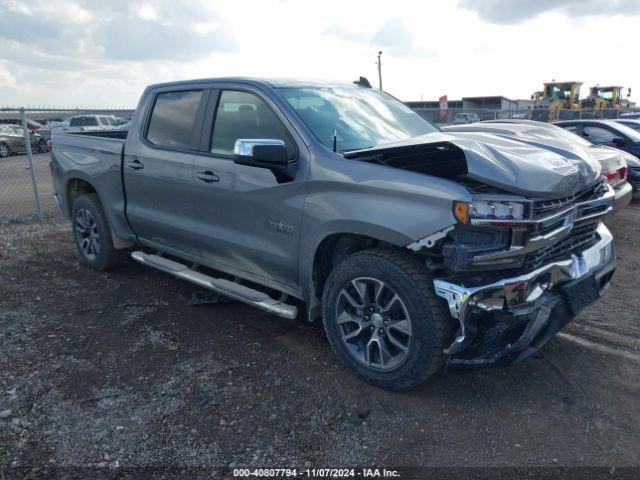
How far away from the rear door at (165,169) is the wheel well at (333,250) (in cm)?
134

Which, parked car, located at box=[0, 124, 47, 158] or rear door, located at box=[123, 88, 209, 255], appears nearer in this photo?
rear door, located at box=[123, 88, 209, 255]

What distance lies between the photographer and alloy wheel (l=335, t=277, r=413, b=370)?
323 cm

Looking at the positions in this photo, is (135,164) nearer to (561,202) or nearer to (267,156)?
(267,156)

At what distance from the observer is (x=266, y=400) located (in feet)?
11.0

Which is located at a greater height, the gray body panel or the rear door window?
→ the rear door window

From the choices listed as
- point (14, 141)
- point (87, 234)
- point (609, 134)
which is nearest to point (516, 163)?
point (87, 234)

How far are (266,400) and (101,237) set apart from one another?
3207 mm

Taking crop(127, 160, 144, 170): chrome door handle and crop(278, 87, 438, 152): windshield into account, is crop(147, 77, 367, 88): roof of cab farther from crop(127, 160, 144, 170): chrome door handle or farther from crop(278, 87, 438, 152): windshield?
crop(127, 160, 144, 170): chrome door handle

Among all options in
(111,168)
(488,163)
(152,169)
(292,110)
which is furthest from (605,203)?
(111,168)

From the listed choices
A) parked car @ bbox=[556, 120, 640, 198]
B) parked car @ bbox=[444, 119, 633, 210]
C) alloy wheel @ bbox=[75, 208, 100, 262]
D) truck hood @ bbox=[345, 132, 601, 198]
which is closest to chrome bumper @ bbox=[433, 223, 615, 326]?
truck hood @ bbox=[345, 132, 601, 198]

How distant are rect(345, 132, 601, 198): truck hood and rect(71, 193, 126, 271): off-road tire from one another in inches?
129

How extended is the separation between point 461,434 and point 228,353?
5.85 ft

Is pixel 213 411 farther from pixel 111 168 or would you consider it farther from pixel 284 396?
pixel 111 168

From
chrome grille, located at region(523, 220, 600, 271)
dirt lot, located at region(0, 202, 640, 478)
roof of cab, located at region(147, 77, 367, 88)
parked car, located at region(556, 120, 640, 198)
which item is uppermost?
roof of cab, located at region(147, 77, 367, 88)
